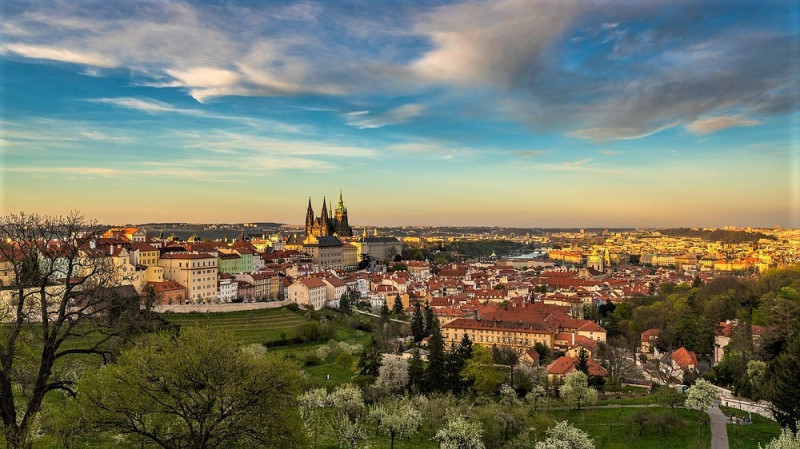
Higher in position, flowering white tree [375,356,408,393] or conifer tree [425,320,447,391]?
conifer tree [425,320,447,391]

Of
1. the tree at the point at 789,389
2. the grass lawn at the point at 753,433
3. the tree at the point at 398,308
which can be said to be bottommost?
the tree at the point at 398,308

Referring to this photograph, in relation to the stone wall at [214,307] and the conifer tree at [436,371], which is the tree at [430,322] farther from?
the conifer tree at [436,371]

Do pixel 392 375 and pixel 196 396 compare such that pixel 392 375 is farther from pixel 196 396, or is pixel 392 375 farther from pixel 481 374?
pixel 196 396

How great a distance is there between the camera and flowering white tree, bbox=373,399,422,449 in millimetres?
23328

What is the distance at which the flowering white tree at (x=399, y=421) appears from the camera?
23328 millimetres

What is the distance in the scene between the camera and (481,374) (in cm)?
3353

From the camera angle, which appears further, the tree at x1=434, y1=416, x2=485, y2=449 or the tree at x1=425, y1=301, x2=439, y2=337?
the tree at x1=425, y1=301, x2=439, y2=337

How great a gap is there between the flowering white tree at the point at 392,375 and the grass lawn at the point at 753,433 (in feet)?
54.3

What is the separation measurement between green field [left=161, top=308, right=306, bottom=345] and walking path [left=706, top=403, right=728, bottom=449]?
3148 cm

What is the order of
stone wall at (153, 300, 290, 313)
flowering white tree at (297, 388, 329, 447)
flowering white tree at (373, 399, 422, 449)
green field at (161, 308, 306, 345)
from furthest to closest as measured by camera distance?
stone wall at (153, 300, 290, 313) → green field at (161, 308, 306, 345) → flowering white tree at (297, 388, 329, 447) → flowering white tree at (373, 399, 422, 449)

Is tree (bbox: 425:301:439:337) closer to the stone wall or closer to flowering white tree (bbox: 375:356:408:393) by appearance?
flowering white tree (bbox: 375:356:408:393)

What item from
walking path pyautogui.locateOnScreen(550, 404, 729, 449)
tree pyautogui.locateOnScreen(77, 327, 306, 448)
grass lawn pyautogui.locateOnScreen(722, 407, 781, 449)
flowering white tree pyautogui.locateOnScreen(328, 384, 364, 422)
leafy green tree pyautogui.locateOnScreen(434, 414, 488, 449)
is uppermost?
tree pyautogui.locateOnScreen(77, 327, 306, 448)

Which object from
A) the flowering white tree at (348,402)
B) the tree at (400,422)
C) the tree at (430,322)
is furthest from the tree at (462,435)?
the tree at (430,322)

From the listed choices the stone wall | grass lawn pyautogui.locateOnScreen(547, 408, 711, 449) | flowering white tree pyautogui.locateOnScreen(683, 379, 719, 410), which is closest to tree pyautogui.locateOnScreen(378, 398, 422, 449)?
Result: grass lawn pyautogui.locateOnScreen(547, 408, 711, 449)
